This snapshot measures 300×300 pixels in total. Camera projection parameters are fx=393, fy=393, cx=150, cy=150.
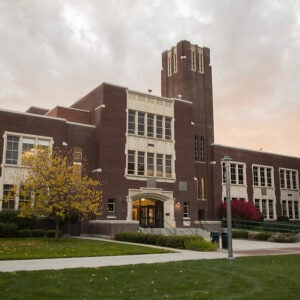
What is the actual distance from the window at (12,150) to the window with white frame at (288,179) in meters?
36.5

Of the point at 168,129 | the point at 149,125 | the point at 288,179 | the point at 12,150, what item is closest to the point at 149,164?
the point at 149,125

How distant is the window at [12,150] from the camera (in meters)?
34.1

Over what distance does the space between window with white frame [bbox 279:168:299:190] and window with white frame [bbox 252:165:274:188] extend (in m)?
1.93

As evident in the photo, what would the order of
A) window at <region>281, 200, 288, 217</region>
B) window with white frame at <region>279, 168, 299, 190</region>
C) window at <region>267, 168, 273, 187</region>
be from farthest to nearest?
window with white frame at <region>279, 168, 299, 190</region> < window at <region>281, 200, 288, 217</region> < window at <region>267, 168, 273, 187</region>

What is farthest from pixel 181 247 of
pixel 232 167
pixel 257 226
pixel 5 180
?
pixel 232 167

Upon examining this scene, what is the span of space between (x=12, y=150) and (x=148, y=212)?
15.2 metres

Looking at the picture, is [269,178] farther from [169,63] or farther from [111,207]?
[111,207]

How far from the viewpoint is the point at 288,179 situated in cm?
5622

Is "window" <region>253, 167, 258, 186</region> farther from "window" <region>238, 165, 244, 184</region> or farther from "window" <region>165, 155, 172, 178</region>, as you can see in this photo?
"window" <region>165, 155, 172, 178</region>

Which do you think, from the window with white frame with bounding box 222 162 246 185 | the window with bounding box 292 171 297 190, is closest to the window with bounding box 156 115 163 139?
the window with white frame with bounding box 222 162 246 185

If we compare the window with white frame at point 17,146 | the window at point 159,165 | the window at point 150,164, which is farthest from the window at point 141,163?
the window with white frame at point 17,146

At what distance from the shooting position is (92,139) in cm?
3912

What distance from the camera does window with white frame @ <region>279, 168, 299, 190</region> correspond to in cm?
5525

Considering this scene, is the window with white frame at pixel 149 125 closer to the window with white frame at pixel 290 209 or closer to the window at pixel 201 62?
the window at pixel 201 62
